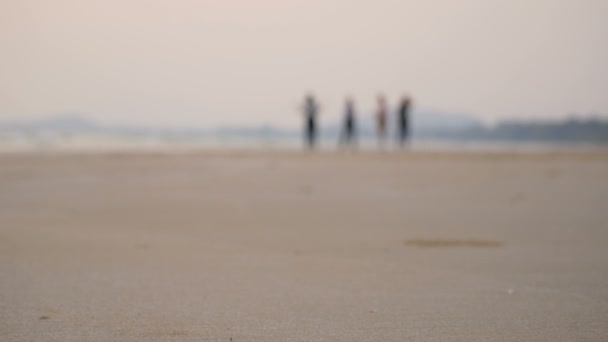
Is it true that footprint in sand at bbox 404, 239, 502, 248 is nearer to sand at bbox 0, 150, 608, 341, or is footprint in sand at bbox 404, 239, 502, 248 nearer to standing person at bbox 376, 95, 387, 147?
sand at bbox 0, 150, 608, 341

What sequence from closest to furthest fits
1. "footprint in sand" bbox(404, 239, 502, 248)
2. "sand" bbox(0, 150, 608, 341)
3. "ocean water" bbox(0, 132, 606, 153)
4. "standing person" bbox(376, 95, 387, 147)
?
1. "sand" bbox(0, 150, 608, 341)
2. "footprint in sand" bbox(404, 239, 502, 248)
3. "ocean water" bbox(0, 132, 606, 153)
4. "standing person" bbox(376, 95, 387, 147)

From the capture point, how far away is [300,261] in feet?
10.5

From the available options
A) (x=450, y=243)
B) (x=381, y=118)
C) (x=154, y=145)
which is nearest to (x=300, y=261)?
(x=450, y=243)

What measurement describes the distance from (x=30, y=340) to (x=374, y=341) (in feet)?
3.51

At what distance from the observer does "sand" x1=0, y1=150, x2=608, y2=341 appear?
2.12 meters

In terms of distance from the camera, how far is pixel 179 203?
5238 millimetres

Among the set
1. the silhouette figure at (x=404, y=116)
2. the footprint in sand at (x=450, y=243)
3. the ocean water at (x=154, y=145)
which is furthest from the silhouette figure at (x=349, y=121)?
the footprint in sand at (x=450, y=243)

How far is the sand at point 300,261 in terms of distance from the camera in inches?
83.4

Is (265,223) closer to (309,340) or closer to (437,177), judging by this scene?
(309,340)

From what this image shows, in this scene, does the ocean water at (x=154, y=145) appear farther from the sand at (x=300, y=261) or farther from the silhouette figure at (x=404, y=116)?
the sand at (x=300, y=261)

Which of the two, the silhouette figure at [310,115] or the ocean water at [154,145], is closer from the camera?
the ocean water at [154,145]

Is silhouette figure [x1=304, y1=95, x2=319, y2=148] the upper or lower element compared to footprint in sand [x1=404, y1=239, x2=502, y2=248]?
upper

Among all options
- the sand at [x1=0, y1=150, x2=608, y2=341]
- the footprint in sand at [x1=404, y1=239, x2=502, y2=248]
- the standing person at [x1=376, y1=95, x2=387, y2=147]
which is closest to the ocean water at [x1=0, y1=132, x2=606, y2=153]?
the standing person at [x1=376, y1=95, x2=387, y2=147]

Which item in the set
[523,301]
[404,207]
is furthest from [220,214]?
[523,301]
